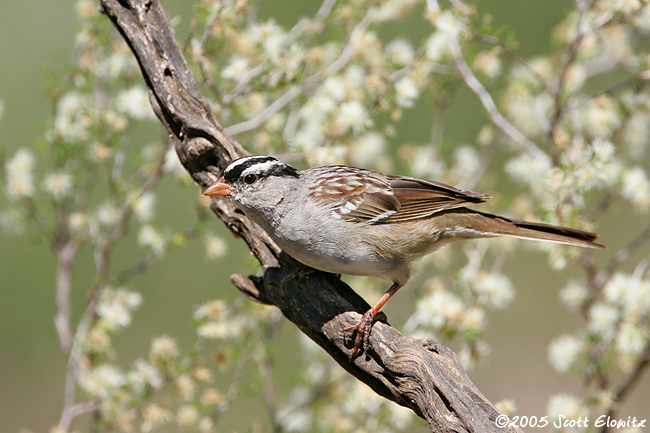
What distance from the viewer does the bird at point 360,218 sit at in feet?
12.0

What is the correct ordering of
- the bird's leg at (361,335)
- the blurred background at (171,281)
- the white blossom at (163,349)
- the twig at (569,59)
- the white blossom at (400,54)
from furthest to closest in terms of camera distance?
the blurred background at (171,281)
the white blossom at (400,54)
the twig at (569,59)
the white blossom at (163,349)
the bird's leg at (361,335)

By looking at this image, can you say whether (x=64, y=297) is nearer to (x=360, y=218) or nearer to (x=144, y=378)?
(x=144, y=378)

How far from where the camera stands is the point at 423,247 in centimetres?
400

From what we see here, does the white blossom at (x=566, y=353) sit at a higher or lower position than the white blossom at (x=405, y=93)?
lower

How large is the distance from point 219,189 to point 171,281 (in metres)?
5.10

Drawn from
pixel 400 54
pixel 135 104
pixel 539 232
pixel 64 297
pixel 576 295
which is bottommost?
pixel 64 297

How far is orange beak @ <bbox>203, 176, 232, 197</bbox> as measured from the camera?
12.0 ft

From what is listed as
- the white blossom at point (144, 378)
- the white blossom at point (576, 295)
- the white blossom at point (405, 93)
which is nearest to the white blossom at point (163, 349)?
the white blossom at point (144, 378)

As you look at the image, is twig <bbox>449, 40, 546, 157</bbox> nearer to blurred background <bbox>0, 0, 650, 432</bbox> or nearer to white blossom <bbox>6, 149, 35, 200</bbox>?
blurred background <bbox>0, 0, 650, 432</bbox>

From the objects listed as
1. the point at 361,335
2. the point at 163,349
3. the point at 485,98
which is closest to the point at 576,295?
the point at 485,98

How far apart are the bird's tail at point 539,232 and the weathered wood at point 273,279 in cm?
101

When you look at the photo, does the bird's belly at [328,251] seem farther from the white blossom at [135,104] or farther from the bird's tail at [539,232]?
the white blossom at [135,104]

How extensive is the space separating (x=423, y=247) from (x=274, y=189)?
960mm

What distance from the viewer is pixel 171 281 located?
27.9 ft
